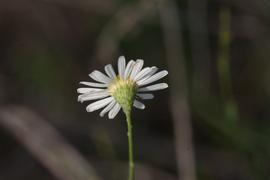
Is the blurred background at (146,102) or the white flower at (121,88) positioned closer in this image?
the white flower at (121,88)

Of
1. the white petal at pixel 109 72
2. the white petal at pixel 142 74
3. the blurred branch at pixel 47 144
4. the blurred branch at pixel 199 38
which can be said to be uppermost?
the blurred branch at pixel 199 38

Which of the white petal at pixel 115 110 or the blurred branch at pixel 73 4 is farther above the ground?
the blurred branch at pixel 73 4

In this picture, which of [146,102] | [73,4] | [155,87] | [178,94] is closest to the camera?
[155,87]

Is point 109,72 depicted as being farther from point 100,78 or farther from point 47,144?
point 47,144

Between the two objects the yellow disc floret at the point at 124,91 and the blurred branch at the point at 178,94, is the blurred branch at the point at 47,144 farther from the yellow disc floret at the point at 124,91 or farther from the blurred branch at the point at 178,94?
the yellow disc floret at the point at 124,91

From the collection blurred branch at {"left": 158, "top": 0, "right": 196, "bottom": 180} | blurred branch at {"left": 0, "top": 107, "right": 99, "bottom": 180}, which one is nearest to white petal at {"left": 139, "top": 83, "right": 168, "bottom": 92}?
blurred branch at {"left": 158, "top": 0, "right": 196, "bottom": 180}

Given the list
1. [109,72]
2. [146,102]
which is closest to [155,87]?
[109,72]

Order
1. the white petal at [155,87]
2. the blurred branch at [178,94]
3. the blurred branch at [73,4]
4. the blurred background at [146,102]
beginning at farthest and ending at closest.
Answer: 1. the blurred branch at [73,4]
2. the blurred background at [146,102]
3. the blurred branch at [178,94]
4. the white petal at [155,87]

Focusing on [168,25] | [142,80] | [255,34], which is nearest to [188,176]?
[168,25]

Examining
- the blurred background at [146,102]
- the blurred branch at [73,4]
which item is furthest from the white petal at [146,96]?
the blurred branch at [73,4]
